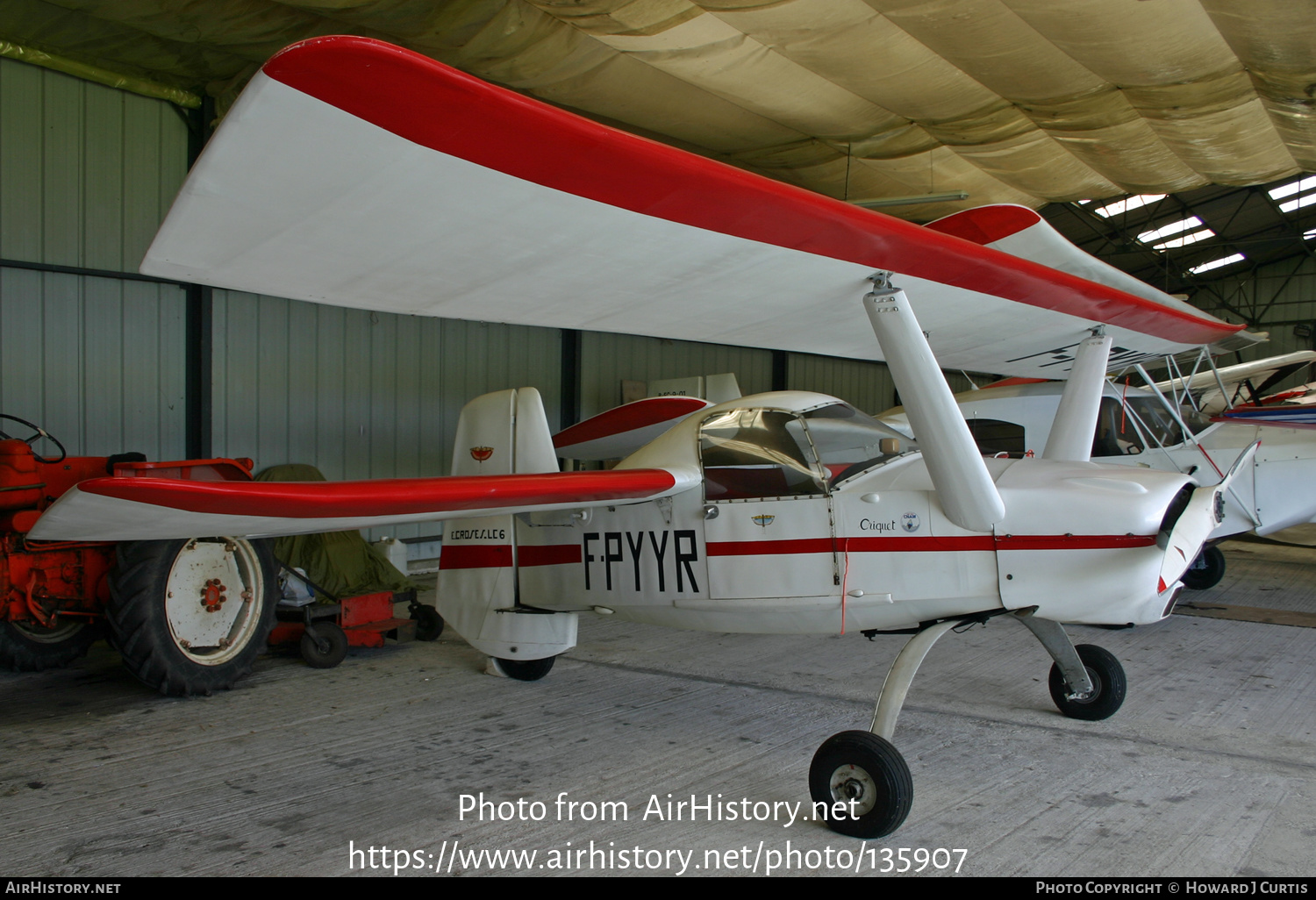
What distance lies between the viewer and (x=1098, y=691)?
4.07m

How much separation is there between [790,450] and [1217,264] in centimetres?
3003

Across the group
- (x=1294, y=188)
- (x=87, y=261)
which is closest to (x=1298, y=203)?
(x=1294, y=188)

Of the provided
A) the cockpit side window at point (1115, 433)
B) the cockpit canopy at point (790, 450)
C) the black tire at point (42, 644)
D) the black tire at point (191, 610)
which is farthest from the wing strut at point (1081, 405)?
the black tire at point (42, 644)

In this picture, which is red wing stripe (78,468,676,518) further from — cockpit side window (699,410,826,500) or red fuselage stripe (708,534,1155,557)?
red fuselage stripe (708,534,1155,557)

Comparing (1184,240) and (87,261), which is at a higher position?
(1184,240)

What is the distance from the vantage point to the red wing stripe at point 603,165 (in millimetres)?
1762

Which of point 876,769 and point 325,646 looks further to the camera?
point 325,646

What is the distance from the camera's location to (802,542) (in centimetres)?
352

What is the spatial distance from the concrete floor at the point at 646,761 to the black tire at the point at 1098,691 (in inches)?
2.4

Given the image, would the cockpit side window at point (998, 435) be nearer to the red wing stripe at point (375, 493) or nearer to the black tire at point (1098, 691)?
the black tire at point (1098, 691)

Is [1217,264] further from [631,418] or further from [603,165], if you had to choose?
[603,165]

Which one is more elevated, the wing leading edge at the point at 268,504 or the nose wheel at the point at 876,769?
the wing leading edge at the point at 268,504
